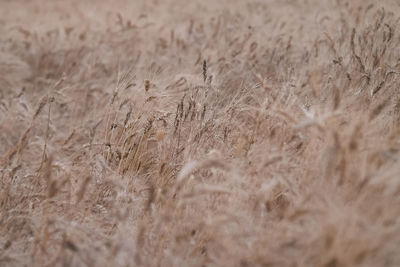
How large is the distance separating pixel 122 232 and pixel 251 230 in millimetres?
503

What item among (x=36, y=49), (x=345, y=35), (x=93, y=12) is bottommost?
(x=36, y=49)

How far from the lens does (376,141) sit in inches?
55.2

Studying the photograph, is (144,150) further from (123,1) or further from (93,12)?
(123,1)

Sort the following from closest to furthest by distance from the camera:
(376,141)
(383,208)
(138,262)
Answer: (383,208), (138,262), (376,141)

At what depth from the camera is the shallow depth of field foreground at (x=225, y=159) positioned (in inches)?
47.6

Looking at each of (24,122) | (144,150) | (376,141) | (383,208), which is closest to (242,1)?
(24,122)

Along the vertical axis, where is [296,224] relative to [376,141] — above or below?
below

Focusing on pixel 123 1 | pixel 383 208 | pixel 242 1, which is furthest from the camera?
pixel 123 1

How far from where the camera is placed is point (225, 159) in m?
1.74

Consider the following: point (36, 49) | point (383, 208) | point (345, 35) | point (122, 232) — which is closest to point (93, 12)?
point (36, 49)

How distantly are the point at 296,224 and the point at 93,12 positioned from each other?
541 cm

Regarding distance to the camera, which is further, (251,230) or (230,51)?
(230,51)

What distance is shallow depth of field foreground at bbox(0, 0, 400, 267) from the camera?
1209mm

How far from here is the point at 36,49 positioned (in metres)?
4.24
